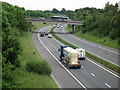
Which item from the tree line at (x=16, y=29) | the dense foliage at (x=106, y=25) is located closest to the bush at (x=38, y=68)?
the tree line at (x=16, y=29)

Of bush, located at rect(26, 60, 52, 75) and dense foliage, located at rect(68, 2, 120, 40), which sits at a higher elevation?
dense foliage, located at rect(68, 2, 120, 40)

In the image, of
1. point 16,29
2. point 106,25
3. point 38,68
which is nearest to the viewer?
point 38,68

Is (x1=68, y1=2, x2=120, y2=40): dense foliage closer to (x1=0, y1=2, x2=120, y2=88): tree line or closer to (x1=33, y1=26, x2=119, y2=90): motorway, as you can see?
(x1=0, y1=2, x2=120, y2=88): tree line

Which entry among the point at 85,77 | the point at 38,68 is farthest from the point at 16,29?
the point at 85,77

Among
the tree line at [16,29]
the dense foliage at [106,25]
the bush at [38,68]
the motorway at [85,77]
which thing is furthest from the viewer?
the dense foliage at [106,25]

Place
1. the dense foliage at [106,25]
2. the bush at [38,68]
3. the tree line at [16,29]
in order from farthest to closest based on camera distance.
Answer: the dense foliage at [106,25] → the bush at [38,68] → the tree line at [16,29]

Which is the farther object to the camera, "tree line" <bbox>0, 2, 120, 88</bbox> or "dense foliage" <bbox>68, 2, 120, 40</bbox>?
"dense foliage" <bbox>68, 2, 120, 40</bbox>

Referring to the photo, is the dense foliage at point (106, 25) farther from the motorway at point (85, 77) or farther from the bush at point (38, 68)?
the bush at point (38, 68)

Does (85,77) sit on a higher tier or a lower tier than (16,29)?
lower

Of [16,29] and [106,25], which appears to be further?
[106,25]

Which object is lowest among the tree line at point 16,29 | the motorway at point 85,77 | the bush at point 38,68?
the motorway at point 85,77

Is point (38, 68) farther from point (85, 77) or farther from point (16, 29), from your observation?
point (16, 29)

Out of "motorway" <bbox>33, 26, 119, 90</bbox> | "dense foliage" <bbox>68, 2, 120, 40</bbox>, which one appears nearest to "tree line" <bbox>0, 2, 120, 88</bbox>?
"dense foliage" <bbox>68, 2, 120, 40</bbox>

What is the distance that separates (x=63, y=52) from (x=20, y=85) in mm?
16956
